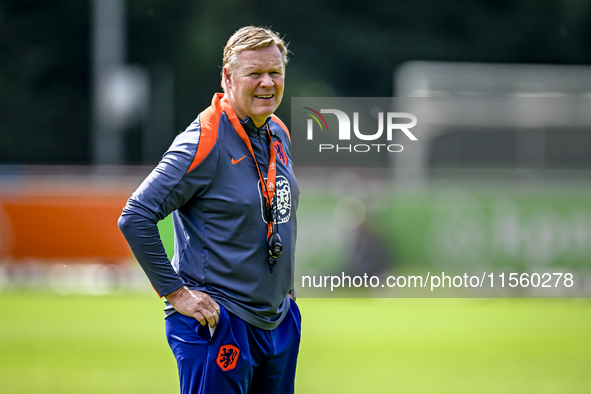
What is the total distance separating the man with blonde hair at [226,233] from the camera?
99.0 inches

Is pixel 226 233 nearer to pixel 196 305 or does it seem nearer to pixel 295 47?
pixel 196 305

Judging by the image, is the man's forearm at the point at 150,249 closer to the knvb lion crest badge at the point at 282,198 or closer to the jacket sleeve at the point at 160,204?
the jacket sleeve at the point at 160,204

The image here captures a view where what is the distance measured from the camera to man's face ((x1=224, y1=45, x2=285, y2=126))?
104 inches

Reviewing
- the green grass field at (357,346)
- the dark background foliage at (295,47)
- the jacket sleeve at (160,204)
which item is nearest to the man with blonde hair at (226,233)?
the jacket sleeve at (160,204)

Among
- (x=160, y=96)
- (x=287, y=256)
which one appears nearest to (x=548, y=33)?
(x=160, y=96)

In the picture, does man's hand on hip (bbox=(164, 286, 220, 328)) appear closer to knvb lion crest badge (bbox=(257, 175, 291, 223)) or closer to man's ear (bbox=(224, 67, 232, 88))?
knvb lion crest badge (bbox=(257, 175, 291, 223))

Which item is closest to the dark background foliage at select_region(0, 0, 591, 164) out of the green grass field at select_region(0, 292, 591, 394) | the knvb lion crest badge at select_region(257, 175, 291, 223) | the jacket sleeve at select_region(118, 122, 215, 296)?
the green grass field at select_region(0, 292, 591, 394)

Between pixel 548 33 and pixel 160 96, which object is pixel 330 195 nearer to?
pixel 160 96

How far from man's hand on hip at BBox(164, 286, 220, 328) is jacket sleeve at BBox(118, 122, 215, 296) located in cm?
3

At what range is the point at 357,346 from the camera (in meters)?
7.08

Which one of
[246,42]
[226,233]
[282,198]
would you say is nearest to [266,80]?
[246,42]

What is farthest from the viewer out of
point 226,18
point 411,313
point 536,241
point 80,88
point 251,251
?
point 80,88

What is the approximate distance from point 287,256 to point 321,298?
23.3 ft

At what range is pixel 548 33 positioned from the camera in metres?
16.0
